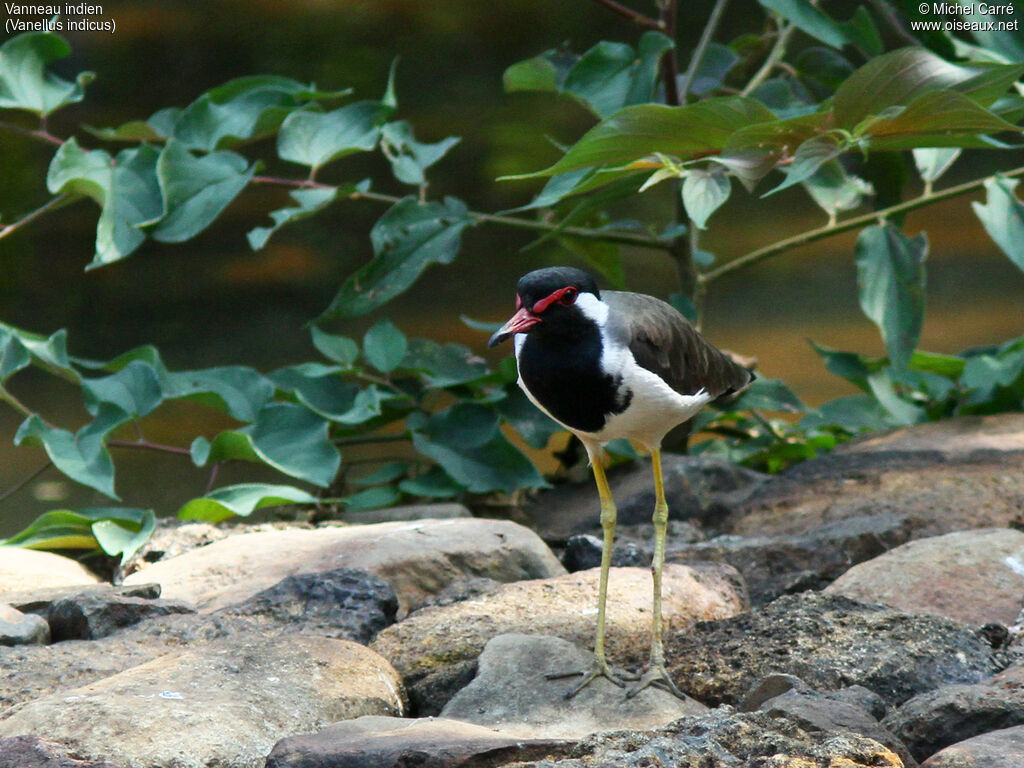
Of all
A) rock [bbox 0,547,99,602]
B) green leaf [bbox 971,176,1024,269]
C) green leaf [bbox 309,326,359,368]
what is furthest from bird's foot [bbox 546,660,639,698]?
green leaf [bbox 971,176,1024,269]

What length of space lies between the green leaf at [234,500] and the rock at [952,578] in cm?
116

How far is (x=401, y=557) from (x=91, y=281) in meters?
3.95

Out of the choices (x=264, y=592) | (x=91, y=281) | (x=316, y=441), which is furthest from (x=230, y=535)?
(x=91, y=281)

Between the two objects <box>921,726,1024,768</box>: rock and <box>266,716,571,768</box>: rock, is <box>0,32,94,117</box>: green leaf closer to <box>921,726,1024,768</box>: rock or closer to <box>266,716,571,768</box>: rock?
<box>266,716,571,768</box>: rock

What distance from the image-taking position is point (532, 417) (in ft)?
9.43

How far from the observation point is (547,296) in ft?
Result: 5.51

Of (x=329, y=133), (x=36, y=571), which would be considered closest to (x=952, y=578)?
(x=36, y=571)

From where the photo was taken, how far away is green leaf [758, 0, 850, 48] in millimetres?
2516

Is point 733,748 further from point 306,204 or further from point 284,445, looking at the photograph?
point 306,204

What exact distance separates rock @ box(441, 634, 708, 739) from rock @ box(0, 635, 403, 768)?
142 mm

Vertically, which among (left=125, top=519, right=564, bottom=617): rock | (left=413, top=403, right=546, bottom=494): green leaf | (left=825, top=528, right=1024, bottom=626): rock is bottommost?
(left=413, top=403, right=546, bottom=494): green leaf

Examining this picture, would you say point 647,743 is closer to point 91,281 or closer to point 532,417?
point 532,417

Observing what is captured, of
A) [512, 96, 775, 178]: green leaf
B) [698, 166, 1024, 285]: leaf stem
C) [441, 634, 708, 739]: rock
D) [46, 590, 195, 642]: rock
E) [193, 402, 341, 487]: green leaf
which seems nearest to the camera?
[441, 634, 708, 739]: rock

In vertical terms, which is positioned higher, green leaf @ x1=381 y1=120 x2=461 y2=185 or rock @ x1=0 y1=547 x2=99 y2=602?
green leaf @ x1=381 y1=120 x2=461 y2=185
